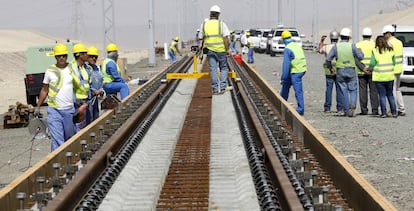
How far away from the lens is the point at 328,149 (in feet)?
31.8

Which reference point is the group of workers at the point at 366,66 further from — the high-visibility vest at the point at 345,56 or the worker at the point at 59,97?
the worker at the point at 59,97

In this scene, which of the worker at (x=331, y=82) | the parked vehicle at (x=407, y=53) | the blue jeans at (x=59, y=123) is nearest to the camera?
the blue jeans at (x=59, y=123)

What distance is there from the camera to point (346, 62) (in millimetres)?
17438

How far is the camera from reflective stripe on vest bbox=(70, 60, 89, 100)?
12.5 meters

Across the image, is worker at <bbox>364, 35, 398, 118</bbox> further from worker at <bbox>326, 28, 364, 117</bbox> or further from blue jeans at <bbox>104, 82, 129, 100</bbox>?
blue jeans at <bbox>104, 82, 129, 100</bbox>

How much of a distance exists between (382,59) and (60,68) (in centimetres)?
833

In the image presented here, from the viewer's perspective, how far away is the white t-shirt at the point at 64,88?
452 inches

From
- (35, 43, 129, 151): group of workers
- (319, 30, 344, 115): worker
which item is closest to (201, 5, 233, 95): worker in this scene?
(319, 30, 344, 115): worker

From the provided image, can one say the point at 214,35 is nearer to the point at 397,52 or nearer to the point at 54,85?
the point at 397,52

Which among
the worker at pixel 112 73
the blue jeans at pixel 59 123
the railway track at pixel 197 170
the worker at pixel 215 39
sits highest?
the worker at pixel 215 39

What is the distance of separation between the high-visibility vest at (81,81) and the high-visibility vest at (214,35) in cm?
568

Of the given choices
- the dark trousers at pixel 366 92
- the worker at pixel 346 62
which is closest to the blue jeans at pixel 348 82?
the worker at pixel 346 62

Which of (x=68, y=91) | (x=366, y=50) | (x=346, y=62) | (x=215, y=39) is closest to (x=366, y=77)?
(x=366, y=50)

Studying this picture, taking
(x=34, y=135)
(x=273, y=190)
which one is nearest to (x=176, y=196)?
(x=273, y=190)
